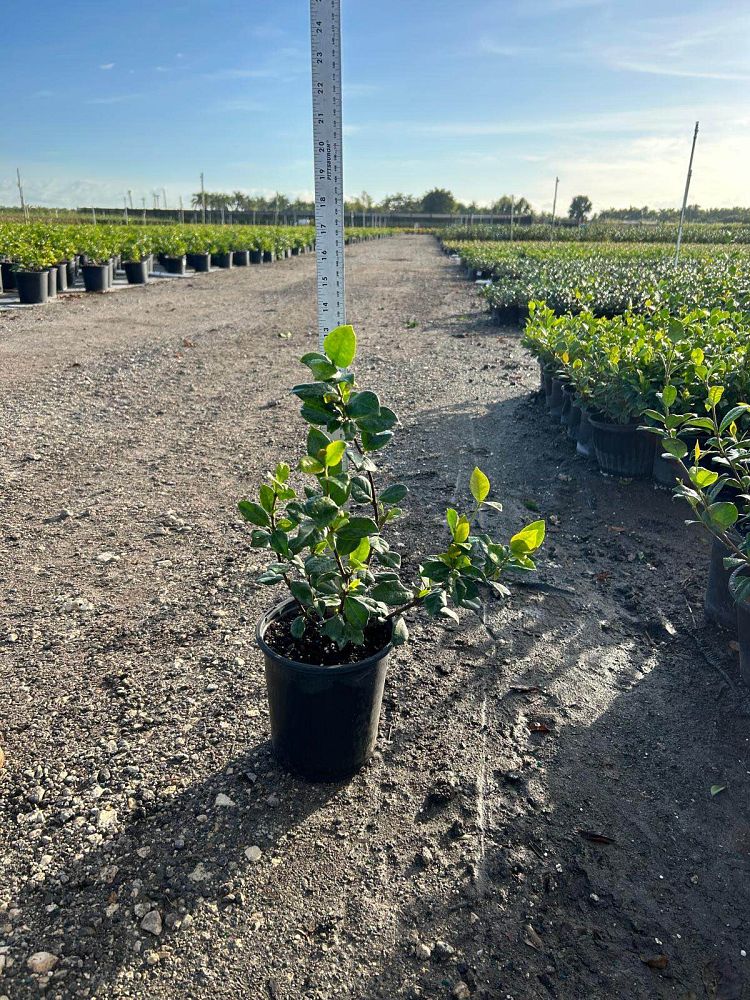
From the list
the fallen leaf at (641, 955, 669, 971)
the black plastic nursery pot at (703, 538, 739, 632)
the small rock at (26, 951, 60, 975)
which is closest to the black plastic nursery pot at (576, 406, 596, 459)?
the black plastic nursery pot at (703, 538, 739, 632)

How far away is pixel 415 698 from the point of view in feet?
8.55

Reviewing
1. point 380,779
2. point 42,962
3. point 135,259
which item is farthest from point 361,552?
point 135,259

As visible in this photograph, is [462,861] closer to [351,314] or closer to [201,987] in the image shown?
[201,987]

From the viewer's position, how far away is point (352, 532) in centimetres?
183

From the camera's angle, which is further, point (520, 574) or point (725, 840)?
point (520, 574)

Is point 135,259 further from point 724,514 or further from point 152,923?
point 152,923

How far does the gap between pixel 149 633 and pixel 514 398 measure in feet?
15.8

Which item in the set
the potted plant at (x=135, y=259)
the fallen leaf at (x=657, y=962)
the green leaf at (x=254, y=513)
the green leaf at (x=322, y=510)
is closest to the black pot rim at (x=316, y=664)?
the green leaf at (x=254, y=513)

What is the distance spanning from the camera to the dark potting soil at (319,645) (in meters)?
2.18

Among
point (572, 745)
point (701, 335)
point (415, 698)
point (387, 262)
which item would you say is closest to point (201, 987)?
point (415, 698)

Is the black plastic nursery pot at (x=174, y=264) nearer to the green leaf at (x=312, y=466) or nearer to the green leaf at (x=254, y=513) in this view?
the green leaf at (x=254, y=513)

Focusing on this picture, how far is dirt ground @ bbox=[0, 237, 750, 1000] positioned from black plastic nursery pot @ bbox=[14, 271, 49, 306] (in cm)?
882

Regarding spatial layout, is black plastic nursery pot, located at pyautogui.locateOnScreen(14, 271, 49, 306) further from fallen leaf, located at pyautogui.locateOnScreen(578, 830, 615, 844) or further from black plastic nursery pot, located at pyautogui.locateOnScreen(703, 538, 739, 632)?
fallen leaf, located at pyautogui.locateOnScreen(578, 830, 615, 844)

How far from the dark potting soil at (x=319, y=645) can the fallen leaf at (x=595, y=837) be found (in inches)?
31.4
